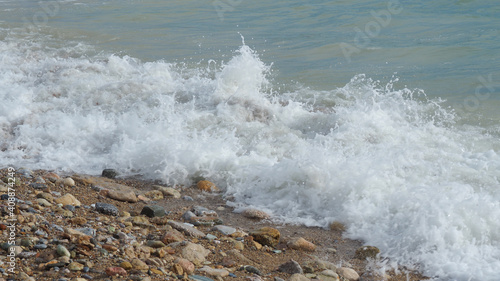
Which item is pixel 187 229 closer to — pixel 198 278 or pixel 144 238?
pixel 144 238

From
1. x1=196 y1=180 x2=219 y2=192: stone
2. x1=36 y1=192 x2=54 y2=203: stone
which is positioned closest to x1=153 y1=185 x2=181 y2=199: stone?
x1=196 y1=180 x2=219 y2=192: stone

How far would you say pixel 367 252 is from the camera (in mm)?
5043

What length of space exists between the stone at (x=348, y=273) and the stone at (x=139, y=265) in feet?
5.41

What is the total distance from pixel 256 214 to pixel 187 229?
3.12 ft

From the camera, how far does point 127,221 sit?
5070 millimetres

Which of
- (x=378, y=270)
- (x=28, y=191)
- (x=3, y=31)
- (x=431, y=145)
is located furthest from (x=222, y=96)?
(x=3, y=31)

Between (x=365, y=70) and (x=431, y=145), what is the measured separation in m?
4.52

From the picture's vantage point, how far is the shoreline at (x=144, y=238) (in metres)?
3.89

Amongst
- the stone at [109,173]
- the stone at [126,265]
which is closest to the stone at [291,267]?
the stone at [126,265]

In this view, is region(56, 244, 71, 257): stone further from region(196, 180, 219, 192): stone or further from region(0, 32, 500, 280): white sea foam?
region(196, 180, 219, 192): stone

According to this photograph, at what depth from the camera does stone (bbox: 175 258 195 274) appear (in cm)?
409

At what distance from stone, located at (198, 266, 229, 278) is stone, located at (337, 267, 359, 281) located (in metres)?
1.02

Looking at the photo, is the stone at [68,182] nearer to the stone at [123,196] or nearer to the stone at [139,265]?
the stone at [123,196]

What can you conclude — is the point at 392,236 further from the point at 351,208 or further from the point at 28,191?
the point at 28,191
